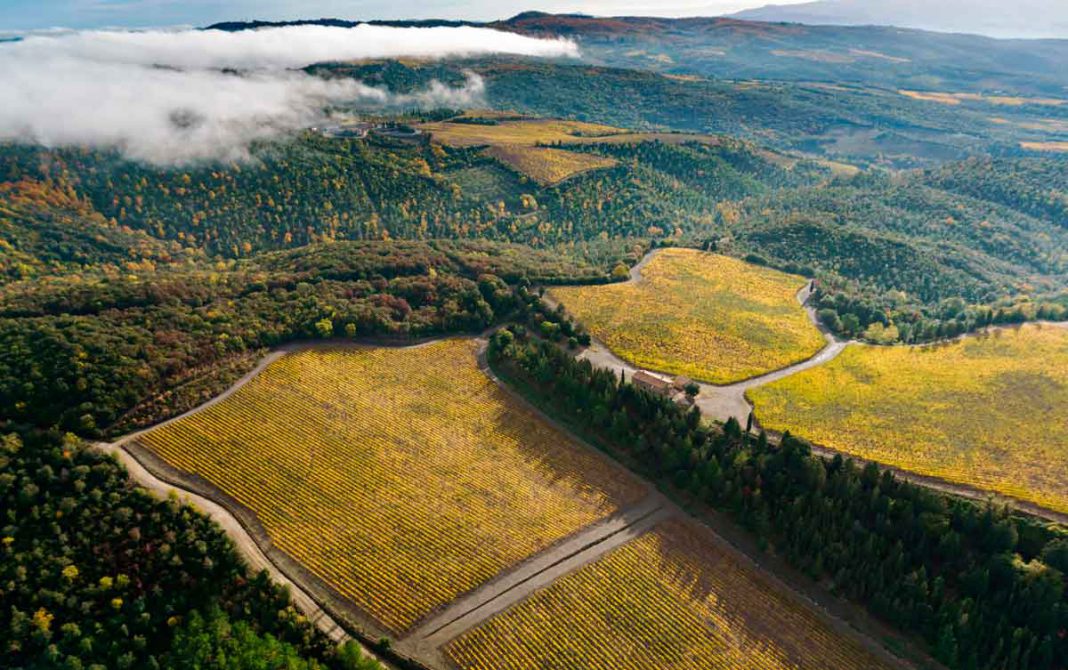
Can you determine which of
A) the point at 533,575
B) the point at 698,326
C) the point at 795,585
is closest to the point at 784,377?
the point at 698,326

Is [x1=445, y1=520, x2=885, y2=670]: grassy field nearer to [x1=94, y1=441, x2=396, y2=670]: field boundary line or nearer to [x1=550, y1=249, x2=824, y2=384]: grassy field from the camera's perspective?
[x1=94, y1=441, x2=396, y2=670]: field boundary line

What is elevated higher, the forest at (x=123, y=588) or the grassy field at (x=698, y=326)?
the grassy field at (x=698, y=326)

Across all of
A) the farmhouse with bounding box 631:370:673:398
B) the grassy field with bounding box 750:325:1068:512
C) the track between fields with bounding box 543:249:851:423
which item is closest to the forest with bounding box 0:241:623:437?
the track between fields with bounding box 543:249:851:423

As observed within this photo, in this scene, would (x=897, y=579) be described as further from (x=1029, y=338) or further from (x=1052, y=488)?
(x=1029, y=338)

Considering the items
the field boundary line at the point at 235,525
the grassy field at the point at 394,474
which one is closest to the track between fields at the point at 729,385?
the grassy field at the point at 394,474

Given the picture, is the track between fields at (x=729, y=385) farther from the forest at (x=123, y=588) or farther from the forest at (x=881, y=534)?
the forest at (x=123, y=588)

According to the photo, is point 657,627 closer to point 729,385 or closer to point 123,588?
point 729,385
